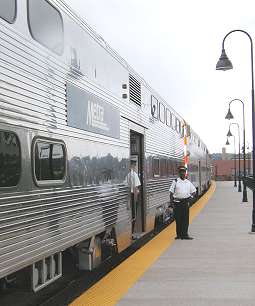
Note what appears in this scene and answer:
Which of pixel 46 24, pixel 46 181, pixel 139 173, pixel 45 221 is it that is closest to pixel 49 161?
pixel 46 181

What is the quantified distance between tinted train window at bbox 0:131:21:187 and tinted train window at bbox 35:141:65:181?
0.45 metres

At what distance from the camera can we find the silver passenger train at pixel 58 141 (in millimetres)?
4715

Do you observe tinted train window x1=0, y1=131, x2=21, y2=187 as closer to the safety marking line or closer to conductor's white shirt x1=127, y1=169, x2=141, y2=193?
the safety marking line

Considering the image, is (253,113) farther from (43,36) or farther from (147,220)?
(43,36)

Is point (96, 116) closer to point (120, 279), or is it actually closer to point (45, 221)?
point (120, 279)

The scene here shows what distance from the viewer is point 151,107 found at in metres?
12.3

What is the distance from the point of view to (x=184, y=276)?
7.63m

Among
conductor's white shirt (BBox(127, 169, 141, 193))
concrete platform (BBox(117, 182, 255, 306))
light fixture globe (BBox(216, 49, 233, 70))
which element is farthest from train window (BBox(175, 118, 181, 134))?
conductor's white shirt (BBox(127, 169, 141, 193))

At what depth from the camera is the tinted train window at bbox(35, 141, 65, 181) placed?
17.4 ft

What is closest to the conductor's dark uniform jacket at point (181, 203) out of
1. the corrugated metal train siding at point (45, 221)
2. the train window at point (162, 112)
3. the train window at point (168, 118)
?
the train window at point (162, 112)

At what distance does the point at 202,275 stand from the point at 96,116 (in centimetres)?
259

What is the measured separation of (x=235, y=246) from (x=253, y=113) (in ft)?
13.6

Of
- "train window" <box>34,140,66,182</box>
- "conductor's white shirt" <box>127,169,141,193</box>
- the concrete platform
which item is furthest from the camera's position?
Answer: "conductor's white shirt" <box>127,169,141,193</box>

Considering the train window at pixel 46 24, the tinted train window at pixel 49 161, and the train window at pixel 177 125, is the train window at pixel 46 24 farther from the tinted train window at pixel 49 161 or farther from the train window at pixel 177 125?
the train window at pixel 177 125
